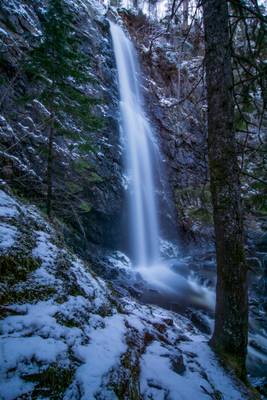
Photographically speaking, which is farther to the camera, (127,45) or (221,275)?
(127,45)

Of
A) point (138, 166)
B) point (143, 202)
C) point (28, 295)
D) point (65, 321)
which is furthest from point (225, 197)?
point (138, 166)

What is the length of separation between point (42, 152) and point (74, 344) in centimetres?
533

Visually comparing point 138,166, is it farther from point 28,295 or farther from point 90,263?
point 28,295

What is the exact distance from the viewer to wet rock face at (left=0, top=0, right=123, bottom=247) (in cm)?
711

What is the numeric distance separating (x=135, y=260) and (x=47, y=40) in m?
8.46

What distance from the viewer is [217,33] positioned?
11.5ft

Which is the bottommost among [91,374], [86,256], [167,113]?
[91,374]

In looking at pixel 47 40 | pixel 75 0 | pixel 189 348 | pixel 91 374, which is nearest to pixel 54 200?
pixel 47 40

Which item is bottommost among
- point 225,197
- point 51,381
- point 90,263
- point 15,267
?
point 51,381

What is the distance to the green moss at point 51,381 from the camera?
1.72 metres

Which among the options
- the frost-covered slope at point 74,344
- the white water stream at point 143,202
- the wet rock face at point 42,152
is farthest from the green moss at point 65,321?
the white water stream at point 143,202

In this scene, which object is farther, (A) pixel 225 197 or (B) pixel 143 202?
(B) pixel 143 202

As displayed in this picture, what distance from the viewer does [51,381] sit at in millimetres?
1805

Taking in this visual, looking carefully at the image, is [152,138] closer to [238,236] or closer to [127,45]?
[127,45]
